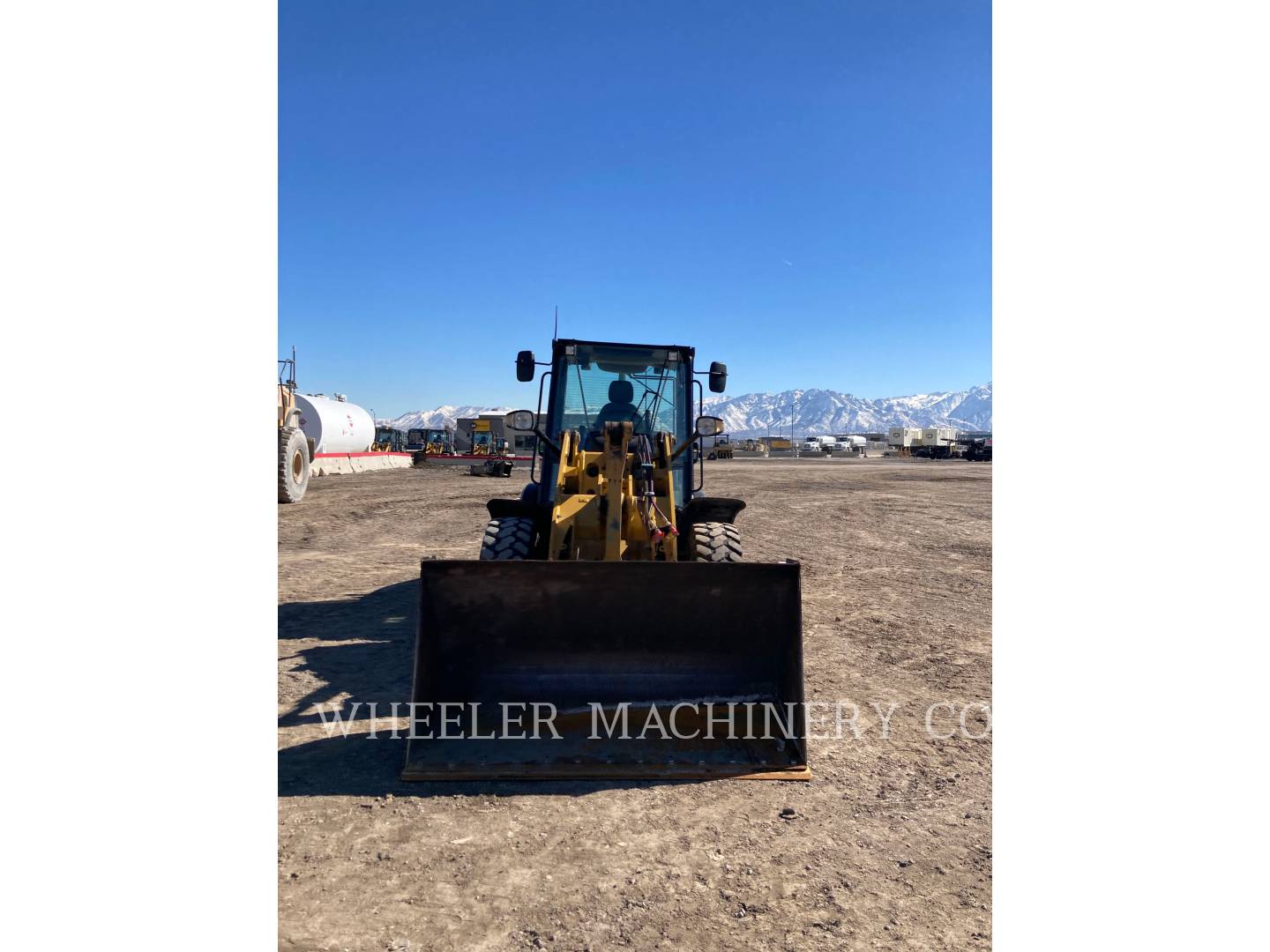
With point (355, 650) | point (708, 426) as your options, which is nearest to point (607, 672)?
point (708, 426)

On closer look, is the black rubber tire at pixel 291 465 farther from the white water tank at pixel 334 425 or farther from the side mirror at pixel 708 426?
the side mirror at pixel 708 426

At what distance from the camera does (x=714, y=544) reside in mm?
5484

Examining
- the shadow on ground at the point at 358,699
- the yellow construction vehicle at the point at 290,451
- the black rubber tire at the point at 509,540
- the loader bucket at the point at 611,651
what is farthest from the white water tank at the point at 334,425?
the loader bucket at the point at 611,651

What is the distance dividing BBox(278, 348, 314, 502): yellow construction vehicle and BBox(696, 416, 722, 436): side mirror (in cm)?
1196

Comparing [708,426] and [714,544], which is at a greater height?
[708,426]

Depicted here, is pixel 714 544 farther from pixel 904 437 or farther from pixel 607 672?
pixel 904 437

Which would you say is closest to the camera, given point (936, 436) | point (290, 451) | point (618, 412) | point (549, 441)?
point (549, 441)

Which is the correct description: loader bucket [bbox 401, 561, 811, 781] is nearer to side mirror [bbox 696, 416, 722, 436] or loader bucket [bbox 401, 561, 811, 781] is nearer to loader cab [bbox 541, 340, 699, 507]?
side mirror [bbox 696, 416, 722, 436]

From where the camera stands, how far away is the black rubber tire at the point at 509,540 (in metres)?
5.60

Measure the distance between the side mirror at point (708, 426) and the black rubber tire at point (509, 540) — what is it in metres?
1.51

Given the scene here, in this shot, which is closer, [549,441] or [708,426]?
[708,426]

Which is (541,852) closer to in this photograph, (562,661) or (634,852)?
(634,852)

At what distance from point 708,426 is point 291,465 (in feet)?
42.5

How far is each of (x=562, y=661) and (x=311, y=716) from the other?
1457 mm
